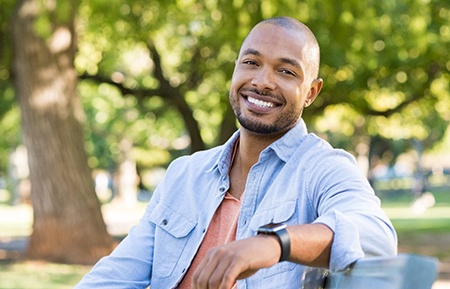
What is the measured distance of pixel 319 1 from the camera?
1095cm

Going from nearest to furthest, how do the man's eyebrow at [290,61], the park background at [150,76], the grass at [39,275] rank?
1. the man's eyebrow at [290,61]
2. the grass at [39,275]
3. the park background at [150,76]

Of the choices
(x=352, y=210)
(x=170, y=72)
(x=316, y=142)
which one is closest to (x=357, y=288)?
(x=352, y=210)

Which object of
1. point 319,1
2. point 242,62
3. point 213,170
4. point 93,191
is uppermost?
point 319,1

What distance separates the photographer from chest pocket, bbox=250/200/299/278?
A: 2418 mm

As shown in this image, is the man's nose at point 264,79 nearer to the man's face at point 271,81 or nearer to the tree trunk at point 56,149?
the man's face at point 271,81

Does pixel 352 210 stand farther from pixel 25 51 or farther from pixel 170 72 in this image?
pixel 170 72

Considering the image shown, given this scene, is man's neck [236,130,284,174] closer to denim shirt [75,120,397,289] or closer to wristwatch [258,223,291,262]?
denim shirt [75,120,397,289]

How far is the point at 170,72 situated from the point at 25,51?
9.38 metres

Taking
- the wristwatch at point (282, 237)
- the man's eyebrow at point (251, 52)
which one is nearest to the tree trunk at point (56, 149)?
the man's eyebrow at point (251, 52)

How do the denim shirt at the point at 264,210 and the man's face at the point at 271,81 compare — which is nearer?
the denim shirt at the point at 264,210

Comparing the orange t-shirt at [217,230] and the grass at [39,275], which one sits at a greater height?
the grass at [39,275]

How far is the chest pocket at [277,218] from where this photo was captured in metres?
2.42

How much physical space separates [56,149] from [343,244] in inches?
497

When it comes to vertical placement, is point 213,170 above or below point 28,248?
below
